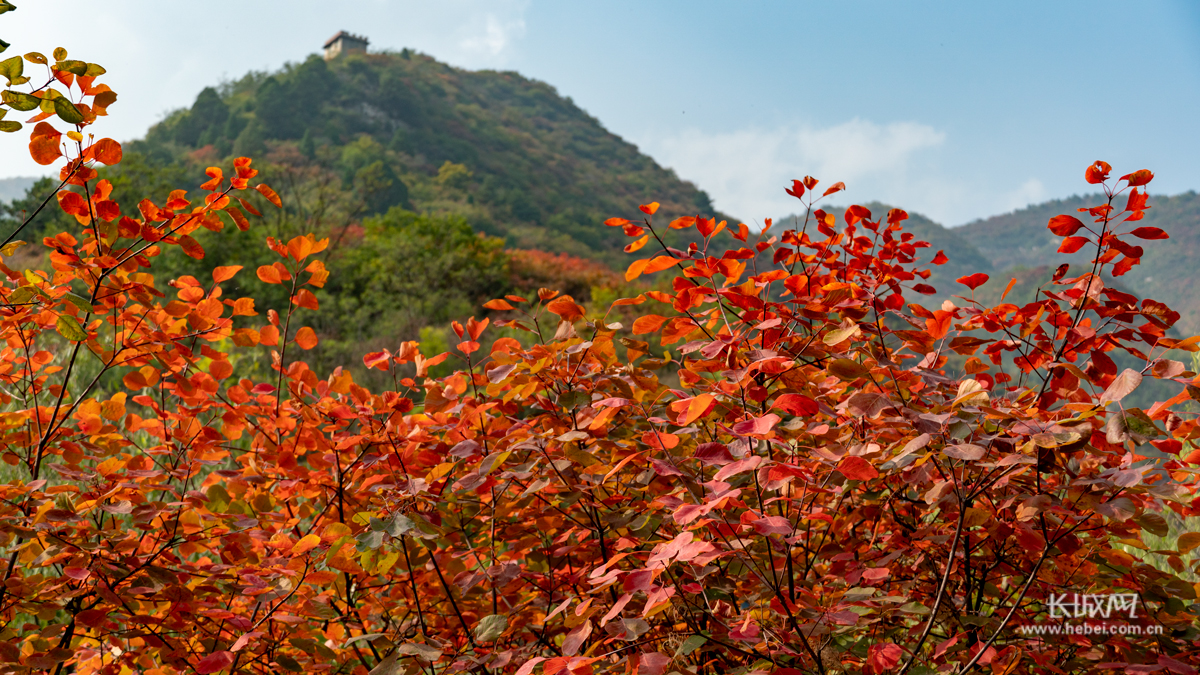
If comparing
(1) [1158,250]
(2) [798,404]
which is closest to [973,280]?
(2) [798,404]

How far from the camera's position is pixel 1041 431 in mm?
916

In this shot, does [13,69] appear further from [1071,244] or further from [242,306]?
[1071,244]

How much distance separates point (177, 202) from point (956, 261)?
113 feet

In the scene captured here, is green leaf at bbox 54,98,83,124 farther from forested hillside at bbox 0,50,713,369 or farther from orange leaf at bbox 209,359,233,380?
forested hillside at bbox 0,50,713,369

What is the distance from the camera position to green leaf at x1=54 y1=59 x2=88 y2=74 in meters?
0.95

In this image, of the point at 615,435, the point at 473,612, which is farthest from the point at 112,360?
the point at 615,435

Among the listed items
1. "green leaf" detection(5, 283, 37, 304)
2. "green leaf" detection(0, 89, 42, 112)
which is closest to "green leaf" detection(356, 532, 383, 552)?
"green leaf" detection(5, 283, 37, 304)

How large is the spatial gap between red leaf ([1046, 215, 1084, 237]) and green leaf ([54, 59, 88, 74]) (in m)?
1.54

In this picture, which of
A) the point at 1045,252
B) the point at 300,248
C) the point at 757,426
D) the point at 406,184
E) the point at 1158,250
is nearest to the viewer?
the point at 757,426

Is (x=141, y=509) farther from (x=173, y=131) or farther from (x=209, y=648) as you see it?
(x=173, y=131)

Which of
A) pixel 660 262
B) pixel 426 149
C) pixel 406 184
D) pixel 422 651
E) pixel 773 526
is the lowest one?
pixel 422 651

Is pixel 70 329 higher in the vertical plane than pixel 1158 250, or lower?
lower

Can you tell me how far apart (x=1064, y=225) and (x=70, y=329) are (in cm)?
162

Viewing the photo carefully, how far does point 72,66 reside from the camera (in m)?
0.96
